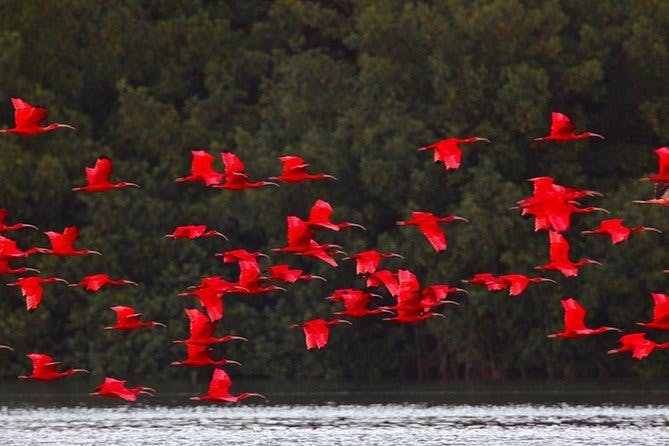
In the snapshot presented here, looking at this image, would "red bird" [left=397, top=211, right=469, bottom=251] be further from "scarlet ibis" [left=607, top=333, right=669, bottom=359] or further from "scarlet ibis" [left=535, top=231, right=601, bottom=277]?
"scarlet ibis" [left=607, top=333, right=669, bottom=359]

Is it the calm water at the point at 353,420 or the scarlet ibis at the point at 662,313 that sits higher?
the scarlet ibis at the point at 662,313

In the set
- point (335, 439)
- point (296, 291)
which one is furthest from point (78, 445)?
point (296, 291)

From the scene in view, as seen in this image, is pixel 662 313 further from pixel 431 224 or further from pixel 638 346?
pixel 431 224

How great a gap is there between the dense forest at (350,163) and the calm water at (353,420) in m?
2.79

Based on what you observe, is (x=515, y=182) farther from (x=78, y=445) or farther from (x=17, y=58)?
(x=78, y=445)

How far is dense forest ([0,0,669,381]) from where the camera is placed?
61.6 meters

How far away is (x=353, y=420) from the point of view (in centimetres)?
5484

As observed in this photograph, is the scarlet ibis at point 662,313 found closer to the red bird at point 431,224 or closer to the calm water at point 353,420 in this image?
the red bird at point 431,224

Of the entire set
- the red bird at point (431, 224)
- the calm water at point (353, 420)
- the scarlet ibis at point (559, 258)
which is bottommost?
the calm water at point (353, 420)

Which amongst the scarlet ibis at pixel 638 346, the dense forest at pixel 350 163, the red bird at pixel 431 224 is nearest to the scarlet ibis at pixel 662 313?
the scarlet ibis at pixel 638 346

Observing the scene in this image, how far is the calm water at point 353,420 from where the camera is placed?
165ft

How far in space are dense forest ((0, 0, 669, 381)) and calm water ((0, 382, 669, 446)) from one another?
2785 mm

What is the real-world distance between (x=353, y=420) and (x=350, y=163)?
11.1 metres

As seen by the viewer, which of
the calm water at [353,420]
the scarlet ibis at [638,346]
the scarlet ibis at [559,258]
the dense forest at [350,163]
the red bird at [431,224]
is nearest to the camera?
the scarlet ibis at [559,258]
